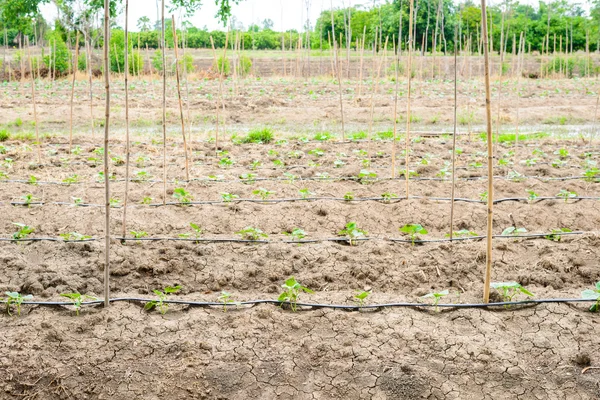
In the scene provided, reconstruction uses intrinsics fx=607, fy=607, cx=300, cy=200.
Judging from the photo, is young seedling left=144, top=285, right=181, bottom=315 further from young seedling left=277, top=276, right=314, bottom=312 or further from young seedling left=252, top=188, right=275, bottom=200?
young seedling left=252, top=188, right=275, bottom=200

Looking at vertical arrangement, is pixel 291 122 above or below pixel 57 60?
below

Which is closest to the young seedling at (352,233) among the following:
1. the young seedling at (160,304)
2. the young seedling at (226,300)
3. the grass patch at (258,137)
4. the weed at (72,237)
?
the young seedling at (226,300)

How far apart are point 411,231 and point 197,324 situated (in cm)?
156

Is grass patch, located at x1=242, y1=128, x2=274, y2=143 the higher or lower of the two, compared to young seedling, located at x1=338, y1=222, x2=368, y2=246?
higher

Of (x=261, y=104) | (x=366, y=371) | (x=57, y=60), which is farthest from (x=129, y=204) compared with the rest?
(x=57, y=60)

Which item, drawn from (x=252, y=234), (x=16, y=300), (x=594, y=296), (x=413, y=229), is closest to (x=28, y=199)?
(x=252, y=234)

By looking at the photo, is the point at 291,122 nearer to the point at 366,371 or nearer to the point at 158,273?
the point at 158,273

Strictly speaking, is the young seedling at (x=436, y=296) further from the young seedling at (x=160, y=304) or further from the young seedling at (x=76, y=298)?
the young seedling at (x=76, y=298)

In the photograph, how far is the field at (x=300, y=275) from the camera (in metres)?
2.26

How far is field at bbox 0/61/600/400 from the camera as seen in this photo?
226 centimetres

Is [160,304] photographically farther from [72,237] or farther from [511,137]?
[511,137]

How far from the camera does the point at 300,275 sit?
3.30 m

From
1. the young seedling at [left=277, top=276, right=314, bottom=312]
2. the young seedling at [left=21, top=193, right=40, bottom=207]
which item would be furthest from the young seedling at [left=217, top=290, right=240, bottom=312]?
the young seedling at [left=21, top=193, right=40, bottom=207]

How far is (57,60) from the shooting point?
20.2 meters
